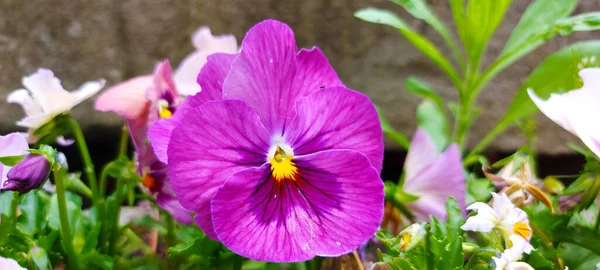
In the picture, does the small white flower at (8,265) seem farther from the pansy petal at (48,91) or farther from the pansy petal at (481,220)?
the pansy petal at (481,220)

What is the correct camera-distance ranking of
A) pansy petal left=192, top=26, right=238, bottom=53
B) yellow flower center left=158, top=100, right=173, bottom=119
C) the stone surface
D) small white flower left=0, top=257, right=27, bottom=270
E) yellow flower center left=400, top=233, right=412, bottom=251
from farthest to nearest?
1. the stone surface
2. pansy petal left=192, top=26, right=238, bottom=53
3. yellow flower center left=158, top=100, right=173, bottom=119
4. yellow flower center left=400, top=233, right=412, bottom=251
5. small white flower left=0, top=257, right=27, bottom=270

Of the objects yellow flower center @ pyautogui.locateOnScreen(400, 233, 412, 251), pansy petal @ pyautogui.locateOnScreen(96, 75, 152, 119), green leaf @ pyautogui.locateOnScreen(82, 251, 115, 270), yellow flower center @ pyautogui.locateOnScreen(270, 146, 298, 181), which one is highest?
pansy petal @ pyautogui.locateOnScreen(96, 75, 152, 119)

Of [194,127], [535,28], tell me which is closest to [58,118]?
[194,127]

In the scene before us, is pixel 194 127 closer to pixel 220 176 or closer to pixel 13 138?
pixel 220 176

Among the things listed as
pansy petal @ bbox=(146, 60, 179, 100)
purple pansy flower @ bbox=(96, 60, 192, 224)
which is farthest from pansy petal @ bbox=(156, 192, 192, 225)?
pansy petal @ bbox=(146, 60, 179, 100)

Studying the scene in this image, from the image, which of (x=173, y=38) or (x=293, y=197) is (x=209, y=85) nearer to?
(x=293, y=197)

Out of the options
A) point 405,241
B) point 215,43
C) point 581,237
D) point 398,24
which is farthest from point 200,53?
point 581,237

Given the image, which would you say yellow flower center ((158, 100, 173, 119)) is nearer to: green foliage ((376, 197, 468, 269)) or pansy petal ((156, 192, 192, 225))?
pansy petal ((156, 192, 192, 225))
